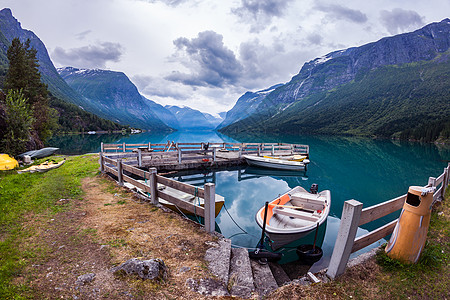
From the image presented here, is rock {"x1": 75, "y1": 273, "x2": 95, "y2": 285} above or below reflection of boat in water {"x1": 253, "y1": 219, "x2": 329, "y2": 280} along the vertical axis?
above

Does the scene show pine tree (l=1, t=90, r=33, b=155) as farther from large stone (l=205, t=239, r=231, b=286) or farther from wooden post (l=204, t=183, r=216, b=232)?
large stone (l=205, t=239, r=231, b=286)

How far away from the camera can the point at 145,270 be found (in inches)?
131

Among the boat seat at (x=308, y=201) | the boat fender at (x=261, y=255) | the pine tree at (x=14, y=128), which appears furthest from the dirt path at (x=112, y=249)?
the pine tree at (x=14, y=128)

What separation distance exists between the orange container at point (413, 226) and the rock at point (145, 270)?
4.17 meters

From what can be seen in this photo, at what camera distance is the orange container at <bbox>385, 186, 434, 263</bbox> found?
346cm

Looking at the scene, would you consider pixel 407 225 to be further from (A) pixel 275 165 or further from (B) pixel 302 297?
(A) pixel 275 165

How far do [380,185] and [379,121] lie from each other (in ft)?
487

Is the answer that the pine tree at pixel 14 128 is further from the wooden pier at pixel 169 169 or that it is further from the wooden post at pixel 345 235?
the wooden post at pixel 345 235

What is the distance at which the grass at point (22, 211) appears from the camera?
3.24 m

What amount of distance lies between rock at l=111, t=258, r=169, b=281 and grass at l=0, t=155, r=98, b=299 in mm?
1214

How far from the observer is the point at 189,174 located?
19.1m

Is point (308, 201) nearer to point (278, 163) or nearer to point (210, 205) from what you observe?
point (210, 205)

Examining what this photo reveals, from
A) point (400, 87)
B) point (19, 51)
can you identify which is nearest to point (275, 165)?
point (19, 51)

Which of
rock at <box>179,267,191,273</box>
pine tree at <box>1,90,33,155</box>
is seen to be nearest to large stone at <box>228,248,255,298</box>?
rock at <box>179,267,191,273</box>
